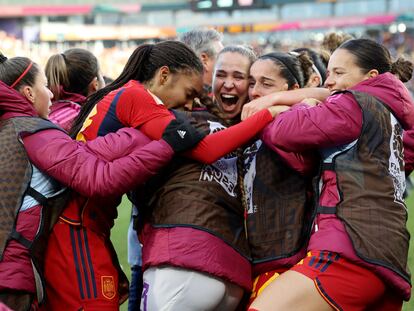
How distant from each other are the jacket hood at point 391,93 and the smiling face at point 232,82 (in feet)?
2.57

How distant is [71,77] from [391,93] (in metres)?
2.08

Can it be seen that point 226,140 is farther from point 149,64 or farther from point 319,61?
point 319,61

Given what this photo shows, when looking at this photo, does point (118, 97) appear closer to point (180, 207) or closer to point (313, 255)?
point (180, 207)

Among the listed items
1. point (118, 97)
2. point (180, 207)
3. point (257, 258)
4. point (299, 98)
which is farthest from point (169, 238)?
point (299, 98)

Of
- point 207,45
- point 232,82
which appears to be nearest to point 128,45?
point 207,45

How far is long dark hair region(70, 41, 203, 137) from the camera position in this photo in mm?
3170

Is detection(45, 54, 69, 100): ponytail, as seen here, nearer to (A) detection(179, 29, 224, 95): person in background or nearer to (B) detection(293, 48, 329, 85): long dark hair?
(A) detection(179, 29, 224, 95): person in background

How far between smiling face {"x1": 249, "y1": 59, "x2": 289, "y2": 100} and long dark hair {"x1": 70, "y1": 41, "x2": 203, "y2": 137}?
0.33m

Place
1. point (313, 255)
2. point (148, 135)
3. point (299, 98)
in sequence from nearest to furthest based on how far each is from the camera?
point (313, 255), point (148, 135), point (299, 98)

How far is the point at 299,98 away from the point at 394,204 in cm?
67

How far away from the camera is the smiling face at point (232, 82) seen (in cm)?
363

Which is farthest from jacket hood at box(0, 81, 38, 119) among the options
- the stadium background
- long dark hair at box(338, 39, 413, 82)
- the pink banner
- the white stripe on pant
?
the pink banner

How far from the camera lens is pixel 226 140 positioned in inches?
118

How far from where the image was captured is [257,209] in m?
3.08
